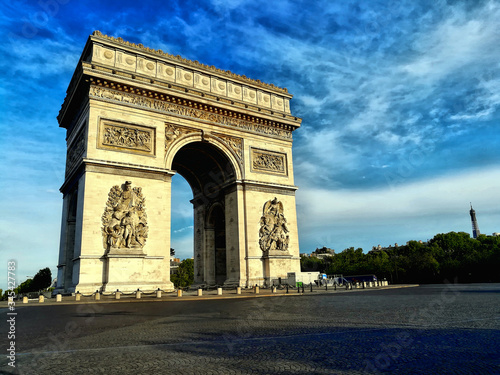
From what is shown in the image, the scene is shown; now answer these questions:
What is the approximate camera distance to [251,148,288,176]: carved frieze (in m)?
27.2

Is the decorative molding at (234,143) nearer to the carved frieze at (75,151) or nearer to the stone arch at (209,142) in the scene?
the stone arch at (209,142)

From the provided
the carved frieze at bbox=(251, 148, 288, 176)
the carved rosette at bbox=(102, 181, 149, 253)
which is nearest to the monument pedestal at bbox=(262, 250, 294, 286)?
the carved frieze at bbox=(251, 148, 288, 176)

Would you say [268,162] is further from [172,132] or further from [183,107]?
[172,132]

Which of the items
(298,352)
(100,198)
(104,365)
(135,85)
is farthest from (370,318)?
(135,85)

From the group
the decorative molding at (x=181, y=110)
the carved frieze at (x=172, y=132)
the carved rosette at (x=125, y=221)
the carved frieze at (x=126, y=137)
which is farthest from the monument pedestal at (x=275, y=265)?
the carved frieze at (x=126, y=137)

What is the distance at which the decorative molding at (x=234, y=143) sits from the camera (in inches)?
1027

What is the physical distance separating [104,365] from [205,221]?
2655cm

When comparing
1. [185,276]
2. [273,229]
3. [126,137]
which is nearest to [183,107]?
[126,137]

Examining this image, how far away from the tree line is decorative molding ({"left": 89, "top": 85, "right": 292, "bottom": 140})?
3532 centimetres

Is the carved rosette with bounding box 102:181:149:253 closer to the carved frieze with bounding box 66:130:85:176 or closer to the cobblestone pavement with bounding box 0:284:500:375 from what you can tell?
the carved frieze with bounding box 66:130:85:176

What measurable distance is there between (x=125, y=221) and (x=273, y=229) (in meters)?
10.3

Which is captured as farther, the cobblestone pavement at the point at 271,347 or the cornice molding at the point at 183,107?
the cornice molding at the point at 183,107

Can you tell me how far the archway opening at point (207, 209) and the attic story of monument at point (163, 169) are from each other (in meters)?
0.09

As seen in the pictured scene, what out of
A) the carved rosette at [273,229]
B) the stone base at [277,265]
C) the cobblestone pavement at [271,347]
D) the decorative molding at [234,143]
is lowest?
the cobblestone pavement at [271,347]
